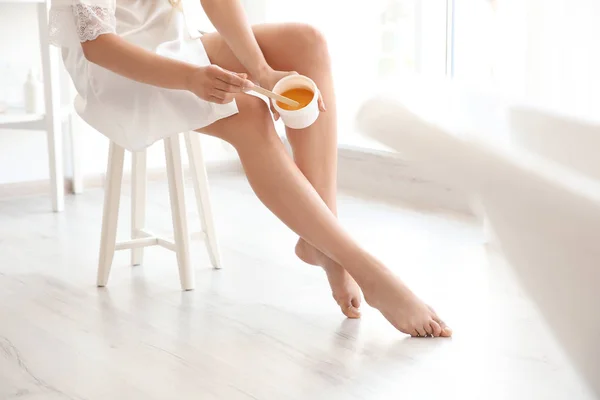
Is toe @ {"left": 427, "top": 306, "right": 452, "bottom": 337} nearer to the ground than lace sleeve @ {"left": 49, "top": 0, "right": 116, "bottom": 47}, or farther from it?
nearer to the ground

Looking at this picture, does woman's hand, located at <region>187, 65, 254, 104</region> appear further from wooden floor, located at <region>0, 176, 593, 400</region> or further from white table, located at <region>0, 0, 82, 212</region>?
white table, located at <region>0, 0, 82, 212</region>

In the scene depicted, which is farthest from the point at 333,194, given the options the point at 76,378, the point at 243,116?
the point at 76,378

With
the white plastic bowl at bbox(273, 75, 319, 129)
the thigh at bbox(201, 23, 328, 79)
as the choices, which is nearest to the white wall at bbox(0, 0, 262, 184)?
the thigh at bbox(201, 23, 328, 79)

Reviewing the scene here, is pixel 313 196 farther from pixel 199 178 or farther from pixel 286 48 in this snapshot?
pixel 199 178

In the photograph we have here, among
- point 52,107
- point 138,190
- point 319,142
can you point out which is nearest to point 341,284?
point 319,142

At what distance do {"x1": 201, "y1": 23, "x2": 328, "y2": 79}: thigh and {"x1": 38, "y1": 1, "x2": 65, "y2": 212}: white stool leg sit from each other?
4.19ft

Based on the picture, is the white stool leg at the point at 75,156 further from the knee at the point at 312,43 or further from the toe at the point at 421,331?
the toe at the point at 421,331

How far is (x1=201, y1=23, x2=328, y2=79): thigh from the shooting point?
1.71 m

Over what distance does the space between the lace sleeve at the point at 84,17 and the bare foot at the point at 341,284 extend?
599mm

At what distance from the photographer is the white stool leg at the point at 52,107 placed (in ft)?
9.59

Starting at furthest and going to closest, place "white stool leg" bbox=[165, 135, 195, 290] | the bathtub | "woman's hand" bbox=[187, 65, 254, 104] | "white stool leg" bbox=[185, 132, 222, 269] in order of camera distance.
Answer: "white stool leg" bbox=[185, 132, 222, 269], "white stool leg" bbox=[165, 135, 195, 290], "woman's hand" bbox=[187, 65, 254, 104], the bathtub

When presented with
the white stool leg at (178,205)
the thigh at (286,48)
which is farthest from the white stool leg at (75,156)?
the thigh at (286,48)

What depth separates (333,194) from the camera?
1725 mm

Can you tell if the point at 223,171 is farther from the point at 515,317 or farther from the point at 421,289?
the point at 515,317
